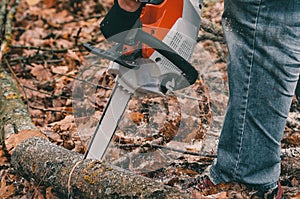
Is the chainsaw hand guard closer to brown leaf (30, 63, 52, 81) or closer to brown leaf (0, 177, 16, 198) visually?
brown leaf (0, 177, 16, 198)

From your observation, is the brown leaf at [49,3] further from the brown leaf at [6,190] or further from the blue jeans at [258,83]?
the blue jeans at [258,83]

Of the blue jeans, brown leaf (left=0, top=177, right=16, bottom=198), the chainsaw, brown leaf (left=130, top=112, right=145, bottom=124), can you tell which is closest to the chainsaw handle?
the chainsaw

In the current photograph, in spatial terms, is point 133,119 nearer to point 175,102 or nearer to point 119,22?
point 175,102

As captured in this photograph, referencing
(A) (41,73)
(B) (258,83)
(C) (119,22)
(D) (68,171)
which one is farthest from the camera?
(A) (41,73)

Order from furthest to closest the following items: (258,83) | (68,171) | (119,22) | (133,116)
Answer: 1. (133,116)
2. (68,171)
3. (119,22)
4. (258,83)

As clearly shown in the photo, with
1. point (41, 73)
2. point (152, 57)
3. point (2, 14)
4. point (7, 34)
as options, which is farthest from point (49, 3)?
point (152, 57)

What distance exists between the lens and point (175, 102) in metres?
3.07

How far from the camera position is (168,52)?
2049mm

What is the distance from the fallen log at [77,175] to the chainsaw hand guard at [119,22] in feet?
1.85

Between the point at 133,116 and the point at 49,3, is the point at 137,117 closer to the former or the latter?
the point at 133,116

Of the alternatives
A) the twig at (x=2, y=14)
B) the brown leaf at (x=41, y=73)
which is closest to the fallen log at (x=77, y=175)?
the brown leaf at (x=41, y=73)

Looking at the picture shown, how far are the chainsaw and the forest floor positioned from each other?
200 millimetres

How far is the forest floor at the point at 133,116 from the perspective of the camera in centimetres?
238

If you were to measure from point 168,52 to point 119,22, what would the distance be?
10.8 inches
